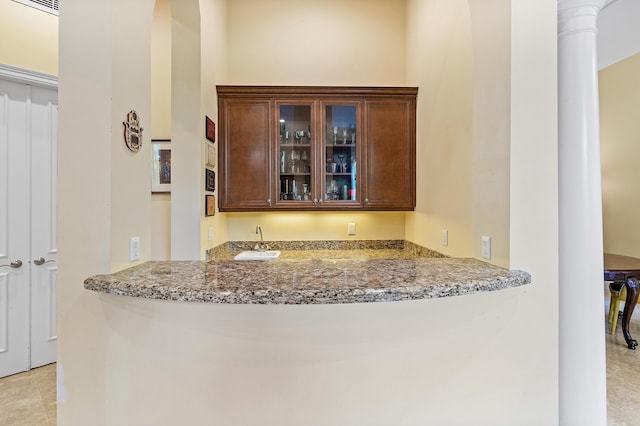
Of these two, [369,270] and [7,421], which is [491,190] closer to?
[369,270]

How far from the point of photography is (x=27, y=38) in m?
2.52

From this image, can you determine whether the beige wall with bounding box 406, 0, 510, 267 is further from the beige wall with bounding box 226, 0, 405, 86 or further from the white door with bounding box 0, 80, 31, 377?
the white door with bounding box 0, 80, 31, 377

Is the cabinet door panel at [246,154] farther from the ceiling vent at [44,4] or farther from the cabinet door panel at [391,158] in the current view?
the ceiling vent at [44,4]

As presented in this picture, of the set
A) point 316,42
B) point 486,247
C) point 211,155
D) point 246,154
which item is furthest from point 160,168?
point 486,247

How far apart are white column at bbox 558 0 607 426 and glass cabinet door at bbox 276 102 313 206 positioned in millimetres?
2015

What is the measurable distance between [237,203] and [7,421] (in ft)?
6.90

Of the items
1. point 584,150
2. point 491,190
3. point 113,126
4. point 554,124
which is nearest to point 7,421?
point 113,126

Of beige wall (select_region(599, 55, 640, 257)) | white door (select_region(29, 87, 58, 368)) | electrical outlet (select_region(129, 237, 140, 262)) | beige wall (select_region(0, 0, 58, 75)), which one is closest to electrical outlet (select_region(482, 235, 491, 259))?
electrical outlet (select_region(129, 237, 140, 262))

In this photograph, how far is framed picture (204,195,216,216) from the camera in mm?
2582

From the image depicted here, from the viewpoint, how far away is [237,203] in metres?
3.01

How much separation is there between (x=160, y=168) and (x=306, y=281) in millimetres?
2295

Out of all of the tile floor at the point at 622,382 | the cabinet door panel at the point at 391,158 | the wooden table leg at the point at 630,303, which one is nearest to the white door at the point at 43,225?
the cabinet door panel at the point at 391,158

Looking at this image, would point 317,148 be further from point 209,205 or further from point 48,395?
point 48,395

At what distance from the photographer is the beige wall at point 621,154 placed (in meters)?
4.16
